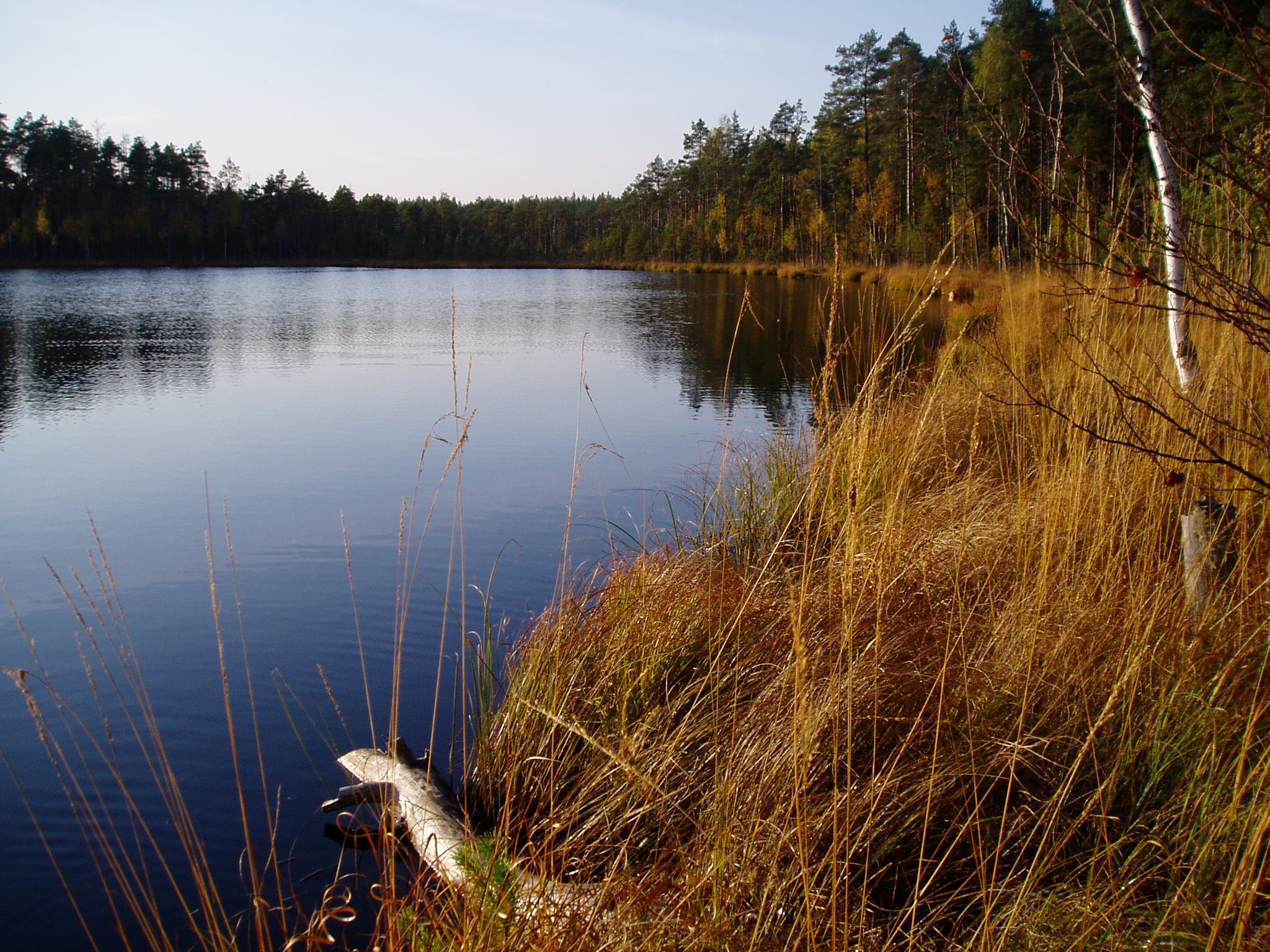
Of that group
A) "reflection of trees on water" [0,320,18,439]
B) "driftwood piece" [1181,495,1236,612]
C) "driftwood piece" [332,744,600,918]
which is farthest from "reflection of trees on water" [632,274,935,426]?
"reflection of trees on water" [0,320,18,439]

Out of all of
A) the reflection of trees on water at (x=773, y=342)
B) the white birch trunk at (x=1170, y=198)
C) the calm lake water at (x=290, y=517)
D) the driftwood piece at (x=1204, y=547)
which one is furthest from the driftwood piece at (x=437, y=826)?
the white birch trunk at (x=1170, y=198)

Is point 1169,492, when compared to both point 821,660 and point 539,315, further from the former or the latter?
point 539,315

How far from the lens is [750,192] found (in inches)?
2175

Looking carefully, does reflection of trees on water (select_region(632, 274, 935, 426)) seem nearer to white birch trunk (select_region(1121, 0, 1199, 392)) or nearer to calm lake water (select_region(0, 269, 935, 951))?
calm lake water (select_region(0, 269, 935, 951))

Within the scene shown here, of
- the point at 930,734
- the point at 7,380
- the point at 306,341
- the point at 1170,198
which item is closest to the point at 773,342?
the point at 306,341

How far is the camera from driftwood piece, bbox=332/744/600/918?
1.78 metres

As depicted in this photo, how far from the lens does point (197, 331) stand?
18531 mm

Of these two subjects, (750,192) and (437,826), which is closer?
(437,826)

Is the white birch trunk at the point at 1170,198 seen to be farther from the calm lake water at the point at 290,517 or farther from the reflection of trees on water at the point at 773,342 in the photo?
the calm lake water at the point at 290,517

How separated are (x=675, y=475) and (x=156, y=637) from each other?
4.10m

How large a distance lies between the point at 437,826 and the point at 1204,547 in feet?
7.73

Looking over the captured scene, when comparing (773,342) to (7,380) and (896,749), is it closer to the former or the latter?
(7,380)

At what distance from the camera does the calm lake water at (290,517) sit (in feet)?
10.5

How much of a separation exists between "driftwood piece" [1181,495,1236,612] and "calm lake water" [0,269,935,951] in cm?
148
